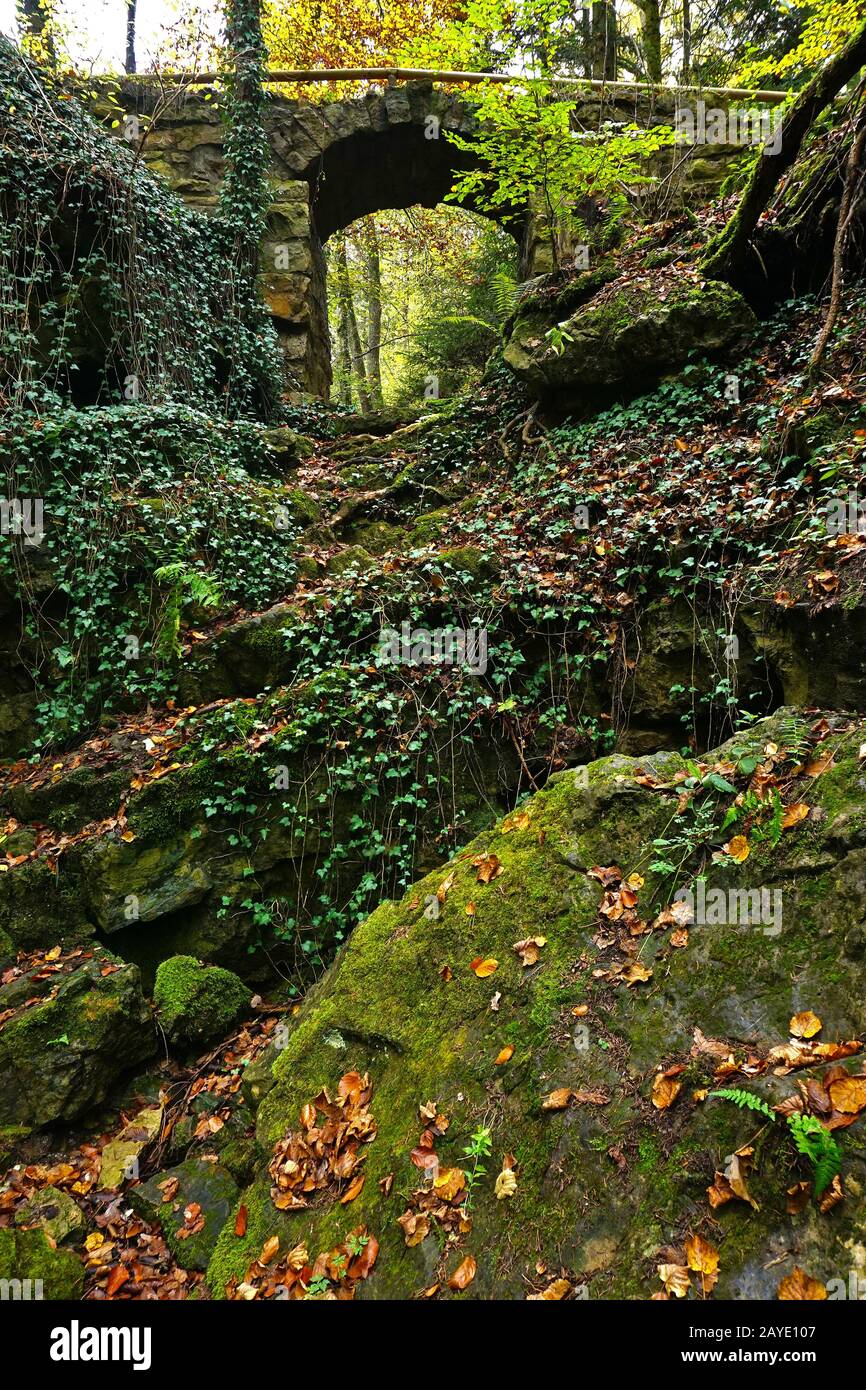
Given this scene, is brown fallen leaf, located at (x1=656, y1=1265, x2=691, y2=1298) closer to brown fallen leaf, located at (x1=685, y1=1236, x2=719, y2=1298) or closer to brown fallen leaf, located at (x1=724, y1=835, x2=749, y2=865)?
brown fallen leaf, located at (x1=685, y1=1236, x2=719, y2=1298)

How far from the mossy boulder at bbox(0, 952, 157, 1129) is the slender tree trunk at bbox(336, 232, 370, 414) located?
15804 mm

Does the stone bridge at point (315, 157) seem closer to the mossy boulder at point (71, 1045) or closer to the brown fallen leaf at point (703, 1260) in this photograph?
the mossy boulder at point (71, 1045)

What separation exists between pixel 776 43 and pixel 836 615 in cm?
1359

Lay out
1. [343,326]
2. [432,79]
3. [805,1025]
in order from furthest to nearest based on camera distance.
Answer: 1. [343,326]
2. [432,79]
3. [805,1025]

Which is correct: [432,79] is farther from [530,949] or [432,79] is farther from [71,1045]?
[71,1045]

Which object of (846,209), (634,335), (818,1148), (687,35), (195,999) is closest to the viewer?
(818,1148)

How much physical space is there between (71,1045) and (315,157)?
1539cm

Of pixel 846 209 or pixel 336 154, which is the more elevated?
pixel 336 154

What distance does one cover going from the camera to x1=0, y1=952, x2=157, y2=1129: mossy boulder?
4.36m

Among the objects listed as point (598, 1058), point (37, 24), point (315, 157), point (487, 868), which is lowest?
point (598, 1058)

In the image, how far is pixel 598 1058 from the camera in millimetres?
2789

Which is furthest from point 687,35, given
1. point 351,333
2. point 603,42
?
point 351,333

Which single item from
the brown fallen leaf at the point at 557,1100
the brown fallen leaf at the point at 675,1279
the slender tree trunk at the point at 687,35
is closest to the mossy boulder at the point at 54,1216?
the brown fallen leaf at the point at 557,1100
